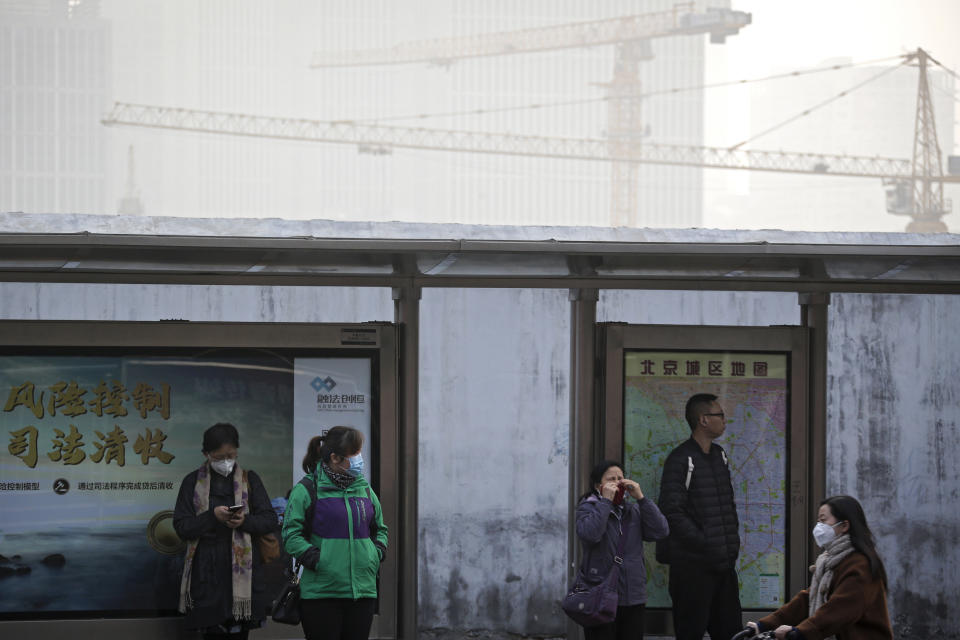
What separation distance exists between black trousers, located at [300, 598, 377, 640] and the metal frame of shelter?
944 millimetres

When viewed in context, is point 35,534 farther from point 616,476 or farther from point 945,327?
point 945,327

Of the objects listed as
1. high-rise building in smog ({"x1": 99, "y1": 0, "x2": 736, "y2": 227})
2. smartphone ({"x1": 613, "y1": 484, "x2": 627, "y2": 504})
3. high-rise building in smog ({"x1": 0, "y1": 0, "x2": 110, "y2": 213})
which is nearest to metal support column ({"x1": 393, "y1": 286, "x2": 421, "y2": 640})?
smartphone ({"x1": 613, "y1": 484, "x2": 627, "y2": 504})

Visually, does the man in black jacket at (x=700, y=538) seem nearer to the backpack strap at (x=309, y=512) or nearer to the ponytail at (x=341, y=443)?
the ponytail at (x=341, y=443)

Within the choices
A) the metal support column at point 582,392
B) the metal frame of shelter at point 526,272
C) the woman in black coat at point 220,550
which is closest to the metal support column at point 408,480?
the metal frame of shelter at point 526,272

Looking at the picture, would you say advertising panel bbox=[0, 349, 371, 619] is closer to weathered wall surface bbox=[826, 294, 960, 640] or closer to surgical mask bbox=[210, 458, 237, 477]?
surgical mask bbox=[210, 458, 237, 477]

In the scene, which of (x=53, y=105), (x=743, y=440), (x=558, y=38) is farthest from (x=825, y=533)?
(x=53, y=105)

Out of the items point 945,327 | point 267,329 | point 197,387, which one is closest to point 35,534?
point 197,387

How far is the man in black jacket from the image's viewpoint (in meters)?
6.64

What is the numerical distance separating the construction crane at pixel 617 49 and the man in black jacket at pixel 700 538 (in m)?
119

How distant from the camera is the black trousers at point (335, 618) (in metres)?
5.76

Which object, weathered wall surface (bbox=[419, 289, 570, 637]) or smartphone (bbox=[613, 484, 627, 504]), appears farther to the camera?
weathered wall surface (bbox=[419, 289, 570, 637])

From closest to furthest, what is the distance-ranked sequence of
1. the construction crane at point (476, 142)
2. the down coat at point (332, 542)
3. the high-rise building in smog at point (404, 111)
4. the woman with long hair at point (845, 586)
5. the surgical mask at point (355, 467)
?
1. the woman with long hair at point (845, 586)
2. the down coat at point (332, 542)
3. the surgical mask at point (355, 467)
4. the construction crane at point (476, 142)
5. the high-rise building in smog at point (404, 111)

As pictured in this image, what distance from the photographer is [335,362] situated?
680 centimetres

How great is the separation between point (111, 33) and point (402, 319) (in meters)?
161
